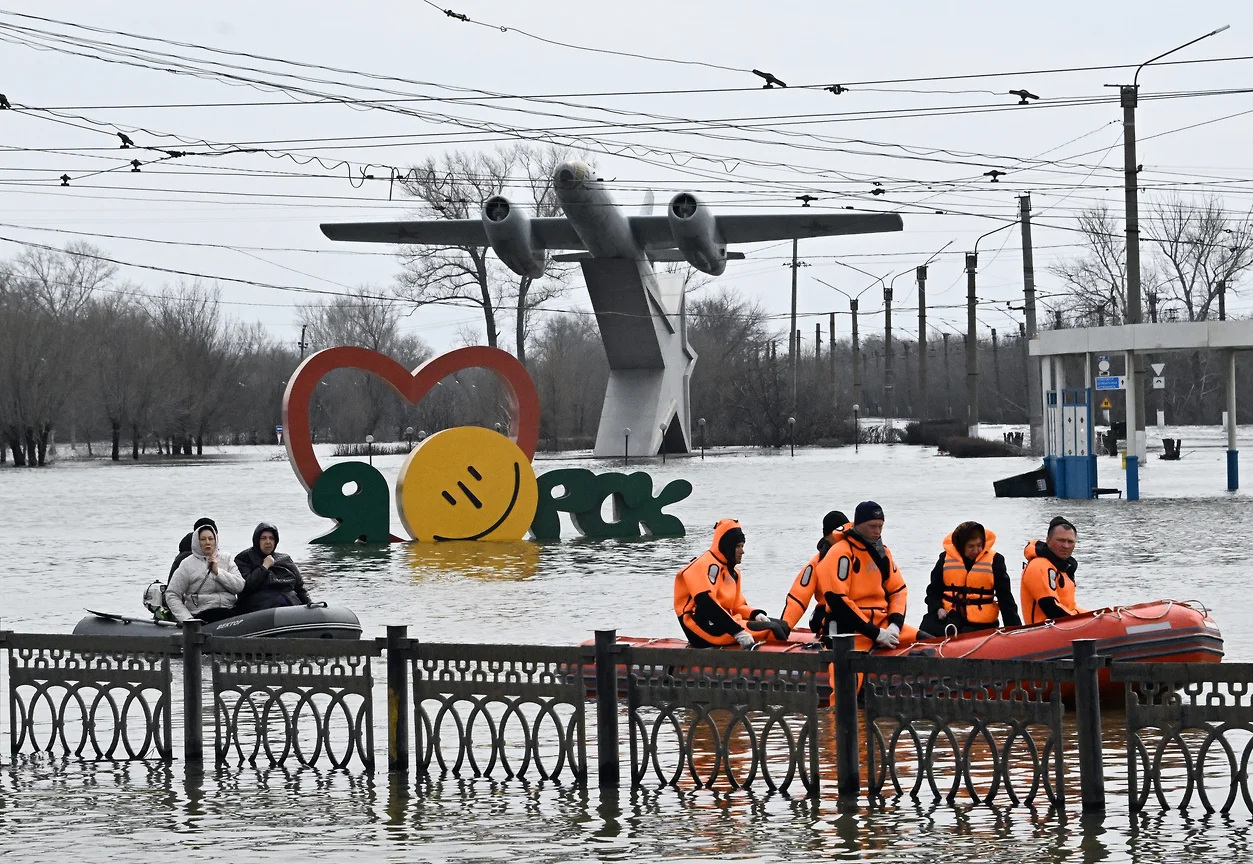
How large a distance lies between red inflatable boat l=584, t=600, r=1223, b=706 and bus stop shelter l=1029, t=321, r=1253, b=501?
77.0 feet

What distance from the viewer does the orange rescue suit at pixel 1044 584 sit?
1123 cm

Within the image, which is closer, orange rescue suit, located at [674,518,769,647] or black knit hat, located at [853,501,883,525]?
black knit hat, located at [853,501,883,525]

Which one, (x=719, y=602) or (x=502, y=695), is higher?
(x=719, y=602)

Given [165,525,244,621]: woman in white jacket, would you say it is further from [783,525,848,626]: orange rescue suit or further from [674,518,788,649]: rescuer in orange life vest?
[783,525,848,626]: orange rescue suit

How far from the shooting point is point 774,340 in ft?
363

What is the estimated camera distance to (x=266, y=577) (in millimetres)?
14055

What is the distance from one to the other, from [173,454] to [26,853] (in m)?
96.8

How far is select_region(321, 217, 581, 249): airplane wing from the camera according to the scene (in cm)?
4969

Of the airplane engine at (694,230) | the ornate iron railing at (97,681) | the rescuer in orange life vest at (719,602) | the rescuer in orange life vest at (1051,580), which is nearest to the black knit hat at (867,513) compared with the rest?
the rescuer in orange life vest at (719,602)

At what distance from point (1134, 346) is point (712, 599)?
2662 cm

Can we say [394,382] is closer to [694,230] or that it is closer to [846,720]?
[694,230]

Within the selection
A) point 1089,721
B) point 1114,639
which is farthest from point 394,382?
point 1089,721

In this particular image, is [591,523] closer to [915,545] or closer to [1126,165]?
[915,545]

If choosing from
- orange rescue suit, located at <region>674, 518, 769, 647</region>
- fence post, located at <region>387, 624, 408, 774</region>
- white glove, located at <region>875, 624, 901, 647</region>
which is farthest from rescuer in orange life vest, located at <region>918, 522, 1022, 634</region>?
fence post, located at <region>387, 624, 408, 774</region>
